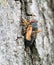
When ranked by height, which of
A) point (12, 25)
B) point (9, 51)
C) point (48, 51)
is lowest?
point (48, 51)

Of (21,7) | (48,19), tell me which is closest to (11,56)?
(21,7)

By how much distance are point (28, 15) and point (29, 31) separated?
0.18 meters

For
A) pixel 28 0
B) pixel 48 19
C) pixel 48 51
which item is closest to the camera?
pixel 28 0

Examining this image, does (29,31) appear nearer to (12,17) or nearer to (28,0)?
(12,17)

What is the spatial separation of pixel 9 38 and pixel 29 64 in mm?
201

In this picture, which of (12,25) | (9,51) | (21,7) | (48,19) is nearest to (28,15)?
(21,7)

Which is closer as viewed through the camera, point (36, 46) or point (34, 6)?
point (36, 46)

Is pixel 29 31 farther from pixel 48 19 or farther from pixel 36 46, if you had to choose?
pixel 48 19

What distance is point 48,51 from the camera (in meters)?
1.91

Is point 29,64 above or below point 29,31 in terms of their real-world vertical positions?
below

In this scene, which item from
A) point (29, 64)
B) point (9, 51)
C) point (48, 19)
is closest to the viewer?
point (9, 51)

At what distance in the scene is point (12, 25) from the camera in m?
1.48

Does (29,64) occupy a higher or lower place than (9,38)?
lower

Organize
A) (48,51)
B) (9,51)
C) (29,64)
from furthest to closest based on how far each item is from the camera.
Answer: (48,51) < (29,64) < (9,51)
